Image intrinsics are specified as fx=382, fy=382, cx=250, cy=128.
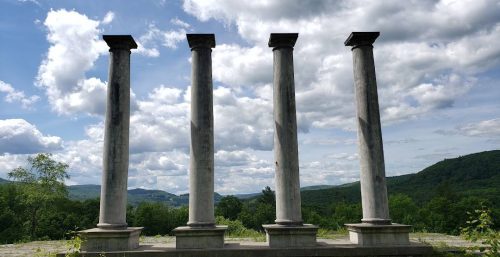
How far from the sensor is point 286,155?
1497 inches

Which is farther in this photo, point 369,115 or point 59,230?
point 59,230

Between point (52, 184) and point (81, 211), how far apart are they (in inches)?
1445

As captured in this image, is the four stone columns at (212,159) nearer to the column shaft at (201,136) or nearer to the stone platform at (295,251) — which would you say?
the column shaft at (201,136)

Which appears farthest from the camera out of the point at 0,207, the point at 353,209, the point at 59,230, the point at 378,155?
the point at 353,209

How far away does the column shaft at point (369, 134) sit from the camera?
37.4 metres

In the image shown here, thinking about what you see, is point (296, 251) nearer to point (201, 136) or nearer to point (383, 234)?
point (383, 234)

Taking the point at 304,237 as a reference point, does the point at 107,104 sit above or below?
above

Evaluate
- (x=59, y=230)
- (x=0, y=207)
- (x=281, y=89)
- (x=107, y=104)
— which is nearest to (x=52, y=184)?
(x=59, y=230)

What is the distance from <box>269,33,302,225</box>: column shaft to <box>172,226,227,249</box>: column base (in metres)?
6.22

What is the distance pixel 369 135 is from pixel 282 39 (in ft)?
43.9

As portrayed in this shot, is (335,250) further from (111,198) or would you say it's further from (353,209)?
(353,209)

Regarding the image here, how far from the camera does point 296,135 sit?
38.9 metres

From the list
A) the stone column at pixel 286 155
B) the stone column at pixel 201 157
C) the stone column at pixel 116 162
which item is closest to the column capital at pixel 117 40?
→ the stone column at pixel 116 162

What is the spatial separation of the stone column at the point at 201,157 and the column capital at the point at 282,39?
248 inches
